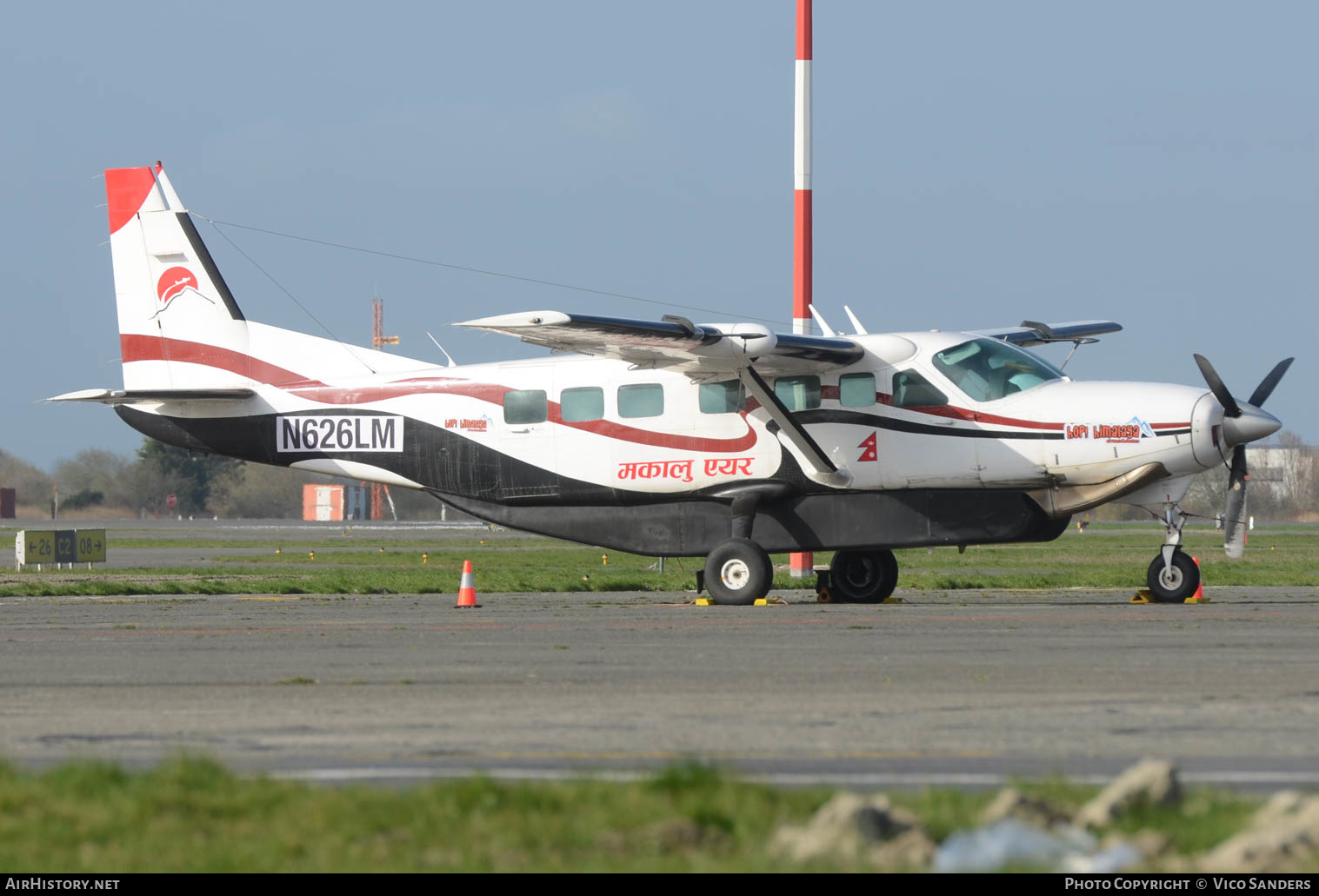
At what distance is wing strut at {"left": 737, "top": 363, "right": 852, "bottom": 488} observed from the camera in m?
20.7

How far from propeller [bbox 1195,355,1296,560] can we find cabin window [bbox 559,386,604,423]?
814 cm

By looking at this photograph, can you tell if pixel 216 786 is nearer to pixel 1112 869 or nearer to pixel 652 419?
pixel 1112 869

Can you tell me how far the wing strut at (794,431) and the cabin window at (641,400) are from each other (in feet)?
4.86

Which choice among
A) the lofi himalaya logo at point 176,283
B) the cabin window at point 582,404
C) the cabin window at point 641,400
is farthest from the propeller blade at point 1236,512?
the lofi himalaya logo at point 176,283

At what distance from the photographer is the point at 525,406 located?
22828 millimetres

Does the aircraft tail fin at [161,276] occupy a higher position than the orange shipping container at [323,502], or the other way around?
the aircraft tail fin at [161,276]

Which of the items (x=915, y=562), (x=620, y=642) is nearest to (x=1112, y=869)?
(x=620, y=642)

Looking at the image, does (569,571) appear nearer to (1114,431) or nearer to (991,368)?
(991,368)

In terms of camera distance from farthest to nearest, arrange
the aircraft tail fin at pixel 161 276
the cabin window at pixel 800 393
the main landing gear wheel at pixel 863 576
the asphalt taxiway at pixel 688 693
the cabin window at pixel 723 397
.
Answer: the aircraft tail fin at pixel 161 276 < the main landing gear wheel at pixel 863 576 < the cabin window at pixel 723 397 < the cabin window at pixel 800 393 < the asphalt taxiway at pixel 688 693

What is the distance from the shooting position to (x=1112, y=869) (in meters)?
4.96

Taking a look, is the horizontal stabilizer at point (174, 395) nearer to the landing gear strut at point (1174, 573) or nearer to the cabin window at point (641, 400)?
→ the cabin window at point (641, 400)

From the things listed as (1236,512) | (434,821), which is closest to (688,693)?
(434,821)

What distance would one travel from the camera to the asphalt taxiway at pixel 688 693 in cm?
782

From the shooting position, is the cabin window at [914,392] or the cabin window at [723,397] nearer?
the cabin window at [914,392]
